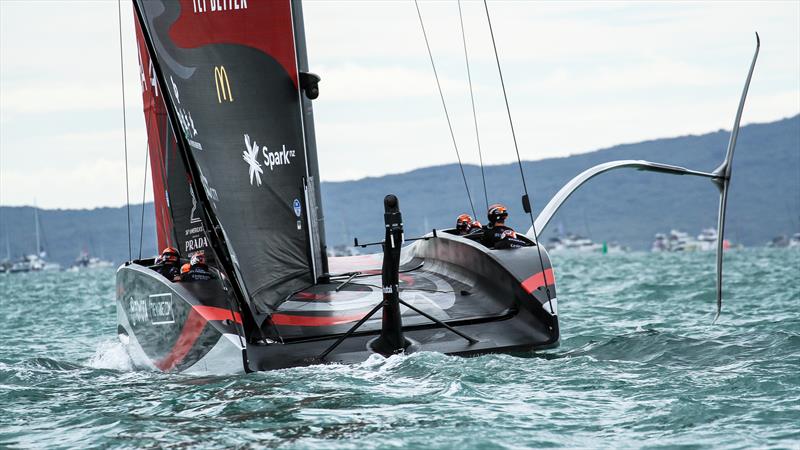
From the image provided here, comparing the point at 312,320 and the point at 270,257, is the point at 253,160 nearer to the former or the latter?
the point at 270,257

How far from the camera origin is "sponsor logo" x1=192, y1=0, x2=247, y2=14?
7969 millimetres

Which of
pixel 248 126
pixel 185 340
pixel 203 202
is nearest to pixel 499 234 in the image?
pixel 248 126

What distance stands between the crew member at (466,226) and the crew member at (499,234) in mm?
876

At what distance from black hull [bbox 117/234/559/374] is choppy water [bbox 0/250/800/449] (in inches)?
7.4

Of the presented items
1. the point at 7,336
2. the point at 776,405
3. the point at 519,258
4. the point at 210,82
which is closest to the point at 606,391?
the point at 776,405

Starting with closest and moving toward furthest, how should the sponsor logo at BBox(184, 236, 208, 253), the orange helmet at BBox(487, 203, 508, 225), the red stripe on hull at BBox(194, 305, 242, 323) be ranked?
1. the red stripe on hull at BBox(194, 305, 242, 323)
2. the orange helmet at BBox(487, 203, 508, 225)
3. the sponsor logo at BBox(184, 236, 208, 253)

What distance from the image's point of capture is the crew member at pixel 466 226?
932 centimetres

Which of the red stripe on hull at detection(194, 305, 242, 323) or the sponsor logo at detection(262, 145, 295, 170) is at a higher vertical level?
the sponsor logo at detection(262, 145, 295, 170)

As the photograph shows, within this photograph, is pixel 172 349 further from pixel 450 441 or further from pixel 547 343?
pixel 450 441

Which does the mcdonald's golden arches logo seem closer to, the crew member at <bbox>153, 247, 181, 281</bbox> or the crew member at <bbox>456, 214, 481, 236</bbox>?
the crew member at <bbox>153, 247, 181, 281</bbox>

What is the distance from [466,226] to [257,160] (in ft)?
6.88

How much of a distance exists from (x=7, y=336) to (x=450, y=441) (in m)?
9.00

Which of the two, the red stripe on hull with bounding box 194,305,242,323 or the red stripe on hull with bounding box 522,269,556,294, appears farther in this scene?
the red stripe on hull with bounding box 522,269,556,294

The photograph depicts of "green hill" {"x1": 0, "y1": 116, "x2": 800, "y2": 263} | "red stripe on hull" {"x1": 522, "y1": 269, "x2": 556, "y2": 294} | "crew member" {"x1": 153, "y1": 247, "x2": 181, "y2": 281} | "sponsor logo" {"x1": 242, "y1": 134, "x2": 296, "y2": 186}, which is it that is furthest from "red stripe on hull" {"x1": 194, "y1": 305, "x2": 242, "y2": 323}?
"green hill" {"x1": 0, "y1": 116, "x2": 800, "y2": 263}
